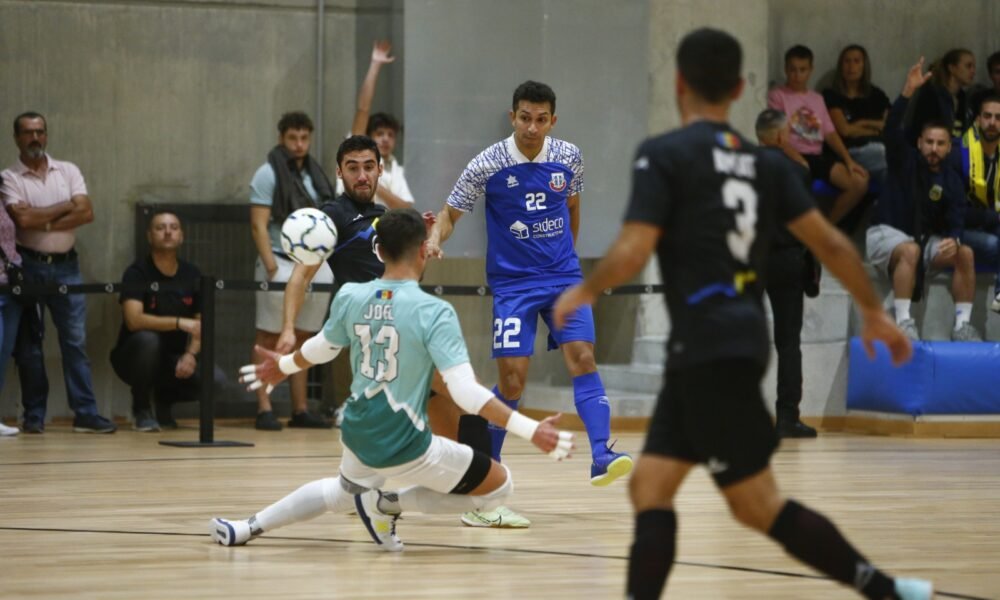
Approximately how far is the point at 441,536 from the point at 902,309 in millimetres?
6294

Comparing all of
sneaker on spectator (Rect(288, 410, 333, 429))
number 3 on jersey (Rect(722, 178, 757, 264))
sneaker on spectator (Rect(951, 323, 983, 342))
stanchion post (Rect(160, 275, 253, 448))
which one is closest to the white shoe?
number 3 on jersey (Rect(722, 178, 757, 264))

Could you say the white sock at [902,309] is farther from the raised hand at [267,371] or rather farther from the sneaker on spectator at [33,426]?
the raised hand at [267,371]

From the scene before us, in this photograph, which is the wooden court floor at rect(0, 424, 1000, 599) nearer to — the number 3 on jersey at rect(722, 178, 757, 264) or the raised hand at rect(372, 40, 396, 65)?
the number 3 on jersey at rect(722, 178, 757, 264)

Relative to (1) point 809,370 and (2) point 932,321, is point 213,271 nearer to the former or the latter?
(1) point 809,370

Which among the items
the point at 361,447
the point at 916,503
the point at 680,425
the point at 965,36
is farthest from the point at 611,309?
the point at 680,425

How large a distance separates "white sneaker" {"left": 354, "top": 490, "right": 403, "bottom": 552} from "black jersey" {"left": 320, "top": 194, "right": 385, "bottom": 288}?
1.59m

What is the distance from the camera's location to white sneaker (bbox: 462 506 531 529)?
20.3ft

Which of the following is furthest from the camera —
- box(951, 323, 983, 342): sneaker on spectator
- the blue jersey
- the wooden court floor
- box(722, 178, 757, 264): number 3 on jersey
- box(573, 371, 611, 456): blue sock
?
box(951, 323, 983, 342): sneaker on spectator

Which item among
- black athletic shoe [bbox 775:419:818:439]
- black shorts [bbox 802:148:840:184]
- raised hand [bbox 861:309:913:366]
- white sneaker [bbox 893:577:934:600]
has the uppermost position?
black shorts [bbox 802:148:840:184]

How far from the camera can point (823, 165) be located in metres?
12.1

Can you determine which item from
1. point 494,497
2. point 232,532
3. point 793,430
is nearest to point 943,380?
point 793,430

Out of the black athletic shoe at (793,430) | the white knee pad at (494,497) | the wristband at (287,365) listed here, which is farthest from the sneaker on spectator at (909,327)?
the wristband at (287,365)

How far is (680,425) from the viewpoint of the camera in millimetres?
3770

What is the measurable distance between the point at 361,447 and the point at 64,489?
2818mm
